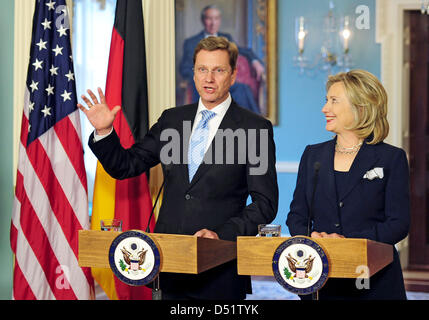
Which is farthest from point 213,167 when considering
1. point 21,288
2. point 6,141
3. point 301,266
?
point 6,141

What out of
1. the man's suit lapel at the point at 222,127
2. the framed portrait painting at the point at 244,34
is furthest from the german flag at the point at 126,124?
the framed portrait painting at the point at 244,34

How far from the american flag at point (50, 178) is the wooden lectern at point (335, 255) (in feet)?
5.85

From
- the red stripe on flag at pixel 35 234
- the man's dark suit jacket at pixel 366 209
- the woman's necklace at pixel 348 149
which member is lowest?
the red stripe on flag at pixel 35 234

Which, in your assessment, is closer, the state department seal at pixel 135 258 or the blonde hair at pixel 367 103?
the state department seal at pixel 135 258

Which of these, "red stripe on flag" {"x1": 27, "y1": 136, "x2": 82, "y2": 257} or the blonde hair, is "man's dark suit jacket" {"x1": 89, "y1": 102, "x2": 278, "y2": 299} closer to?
the blonde hair

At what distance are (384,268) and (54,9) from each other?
246 cm

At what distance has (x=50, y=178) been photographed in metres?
3.41

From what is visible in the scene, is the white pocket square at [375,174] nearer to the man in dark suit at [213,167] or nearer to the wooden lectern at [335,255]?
the wooden lectern at [335,255]

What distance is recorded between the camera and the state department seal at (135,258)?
74.4 inches

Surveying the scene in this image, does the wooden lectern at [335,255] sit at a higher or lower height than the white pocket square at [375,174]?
lower

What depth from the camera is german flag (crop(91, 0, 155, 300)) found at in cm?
334

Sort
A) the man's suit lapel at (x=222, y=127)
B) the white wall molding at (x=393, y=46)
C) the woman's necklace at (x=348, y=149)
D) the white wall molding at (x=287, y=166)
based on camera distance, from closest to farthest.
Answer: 1. the woman's necklace at (x=348, y=149)
2. the man's suit lapel at (x=222, y=127)
3. the white wall molding at (x=393, y=46)
4. the white wall molding at (x=287, y=166)
